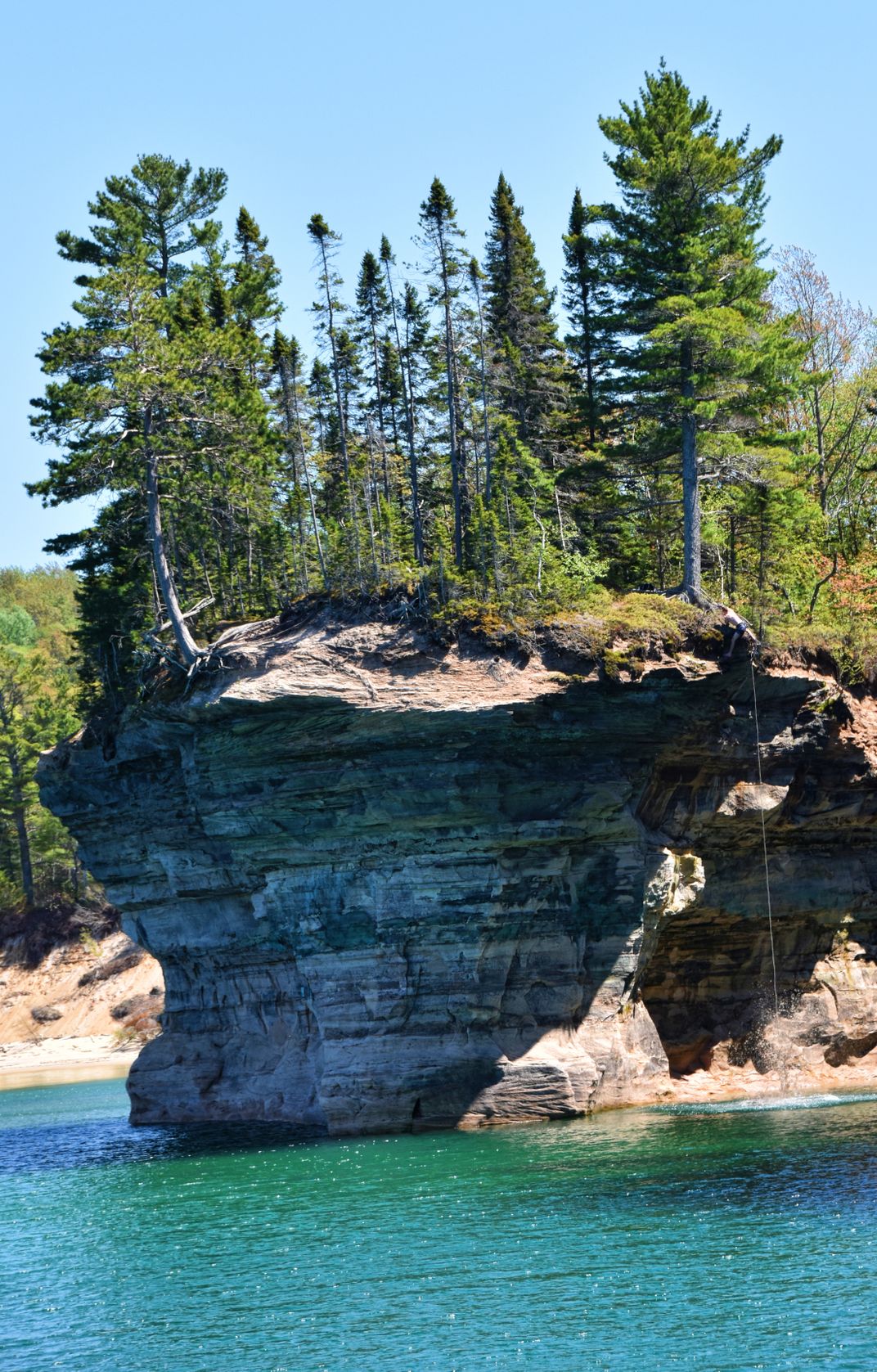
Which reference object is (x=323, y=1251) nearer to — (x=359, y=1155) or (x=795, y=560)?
(x=359, y=1155)

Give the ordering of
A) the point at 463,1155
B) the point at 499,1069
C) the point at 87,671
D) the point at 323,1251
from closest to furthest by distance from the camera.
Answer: the point at 323,1251, the point at 463,1155, the point at 499,1069, the point at 87,671

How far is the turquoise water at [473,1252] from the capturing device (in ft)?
62.2

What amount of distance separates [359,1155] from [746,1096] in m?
11.9

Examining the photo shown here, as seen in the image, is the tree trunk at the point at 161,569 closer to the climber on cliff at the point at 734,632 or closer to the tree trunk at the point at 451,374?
the tree trunk at the point at 451,374

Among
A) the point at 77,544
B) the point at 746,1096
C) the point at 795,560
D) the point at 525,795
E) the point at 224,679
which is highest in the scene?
the point at 77,544

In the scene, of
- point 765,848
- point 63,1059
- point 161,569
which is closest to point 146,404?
point 161,569

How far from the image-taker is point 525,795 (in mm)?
35656

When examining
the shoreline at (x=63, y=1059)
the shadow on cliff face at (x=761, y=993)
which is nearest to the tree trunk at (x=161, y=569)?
the shadow on cliff face at (x=761, y=993)

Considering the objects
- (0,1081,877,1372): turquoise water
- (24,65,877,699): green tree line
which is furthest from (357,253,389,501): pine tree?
(0,1081,877,1372): turquoise water

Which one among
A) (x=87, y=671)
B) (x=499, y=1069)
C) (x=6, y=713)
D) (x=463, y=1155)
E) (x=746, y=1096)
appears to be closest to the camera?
(x=463, y=1155)

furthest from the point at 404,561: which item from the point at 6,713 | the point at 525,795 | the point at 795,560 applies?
the point at 6,713

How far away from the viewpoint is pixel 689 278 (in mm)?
38781

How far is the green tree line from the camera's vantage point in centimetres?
3884

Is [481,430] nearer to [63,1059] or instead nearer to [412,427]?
[412,427]
